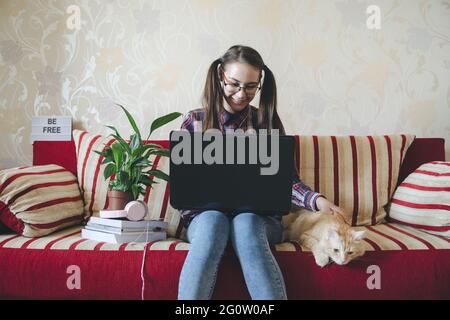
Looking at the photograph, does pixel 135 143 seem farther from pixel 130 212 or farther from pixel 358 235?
pixel 358 235

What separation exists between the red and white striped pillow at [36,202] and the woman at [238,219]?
0.47m

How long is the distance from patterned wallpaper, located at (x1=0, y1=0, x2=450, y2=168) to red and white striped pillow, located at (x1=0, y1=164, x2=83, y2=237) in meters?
0.51

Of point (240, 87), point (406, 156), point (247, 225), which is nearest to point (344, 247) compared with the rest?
point (247, 225)

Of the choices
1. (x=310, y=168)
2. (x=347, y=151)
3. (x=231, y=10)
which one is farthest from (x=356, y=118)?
(x=231, y=10)

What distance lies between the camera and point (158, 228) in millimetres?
1438

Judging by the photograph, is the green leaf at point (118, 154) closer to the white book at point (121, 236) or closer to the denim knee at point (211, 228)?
the white book at point (121, 236)

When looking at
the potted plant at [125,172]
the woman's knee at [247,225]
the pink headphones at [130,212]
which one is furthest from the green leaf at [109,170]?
the woman's knee at [247,225]

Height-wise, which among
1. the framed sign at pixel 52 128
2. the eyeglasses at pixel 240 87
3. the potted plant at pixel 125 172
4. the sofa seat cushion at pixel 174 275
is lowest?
the sofa seat cushion at pixel 174 275

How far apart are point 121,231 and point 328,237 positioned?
2.13ft

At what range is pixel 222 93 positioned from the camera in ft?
4.93

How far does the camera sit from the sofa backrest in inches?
68.7

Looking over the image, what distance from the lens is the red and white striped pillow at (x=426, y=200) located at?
1416 millimetres
